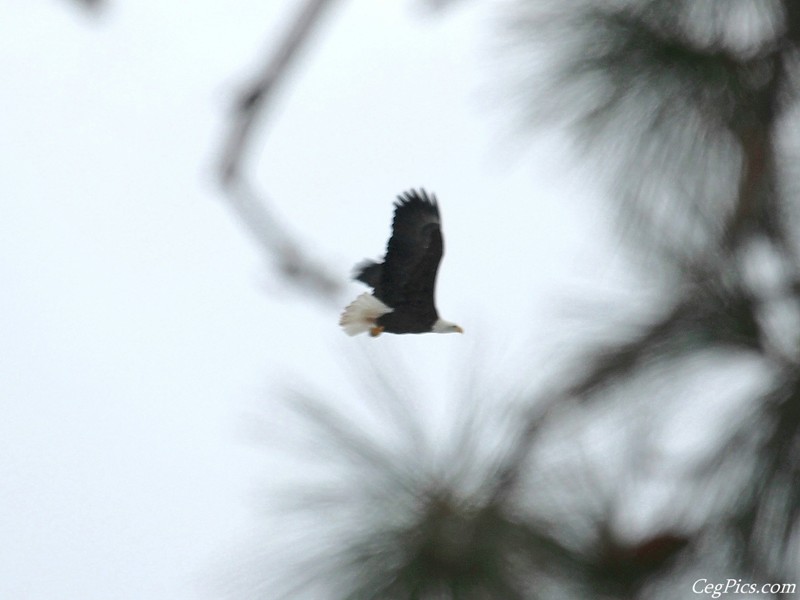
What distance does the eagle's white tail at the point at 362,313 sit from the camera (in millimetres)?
686

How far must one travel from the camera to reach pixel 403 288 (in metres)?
0.70

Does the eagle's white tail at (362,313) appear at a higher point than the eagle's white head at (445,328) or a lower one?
higher

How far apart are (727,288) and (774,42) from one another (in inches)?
7.7

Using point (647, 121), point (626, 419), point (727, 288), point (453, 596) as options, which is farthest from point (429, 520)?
point (647, 121)

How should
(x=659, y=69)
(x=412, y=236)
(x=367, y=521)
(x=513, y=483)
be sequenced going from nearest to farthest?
1. (x=412, y=236)
2. (x=513, y=483)
3. (x=367, y=521)
4. (x=659, y=69)

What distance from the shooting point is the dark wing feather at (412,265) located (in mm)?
694

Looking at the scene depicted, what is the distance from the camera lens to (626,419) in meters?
0.91

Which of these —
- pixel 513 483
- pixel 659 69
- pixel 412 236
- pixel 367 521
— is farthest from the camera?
pixel 659 69

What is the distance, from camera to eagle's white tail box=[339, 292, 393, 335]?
2.25 ft

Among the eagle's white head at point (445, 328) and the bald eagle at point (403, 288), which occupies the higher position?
the bald eagle at point (403, 288)

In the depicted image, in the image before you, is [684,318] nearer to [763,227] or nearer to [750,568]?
[763,227]

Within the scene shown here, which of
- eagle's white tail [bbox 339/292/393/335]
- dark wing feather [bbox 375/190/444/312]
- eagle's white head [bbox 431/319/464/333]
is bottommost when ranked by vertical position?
eagle's white head [bbox 431/319/464/333]

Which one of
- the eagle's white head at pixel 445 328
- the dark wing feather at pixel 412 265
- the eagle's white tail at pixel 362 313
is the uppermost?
the dark wing feather at pixel 412 265

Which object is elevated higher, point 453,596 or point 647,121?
point 647,121
